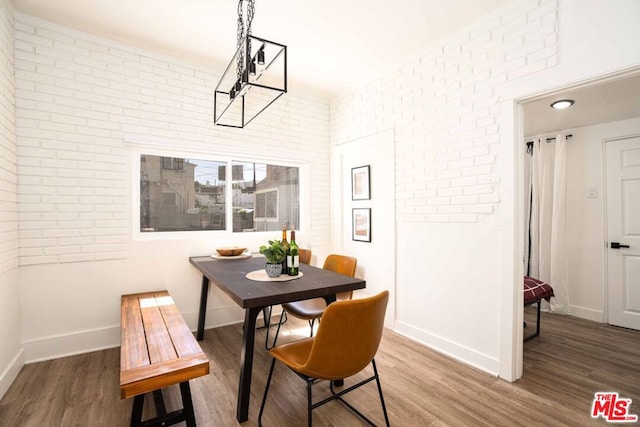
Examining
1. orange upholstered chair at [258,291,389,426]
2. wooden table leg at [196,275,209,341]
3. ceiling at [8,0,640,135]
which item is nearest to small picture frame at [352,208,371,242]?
ceiling at [8,0,640,135]

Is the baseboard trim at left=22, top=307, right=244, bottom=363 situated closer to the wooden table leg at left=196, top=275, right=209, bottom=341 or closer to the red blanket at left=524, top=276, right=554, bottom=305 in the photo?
the wooden table leg at left=196, top=275, right=209, bottom=341

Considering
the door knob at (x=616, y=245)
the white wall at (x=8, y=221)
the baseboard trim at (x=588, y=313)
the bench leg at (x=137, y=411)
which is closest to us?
the bench leg at (x=137, y=411)

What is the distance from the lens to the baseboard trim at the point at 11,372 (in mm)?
2097

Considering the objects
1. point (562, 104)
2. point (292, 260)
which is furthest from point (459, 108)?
point (292, 260)

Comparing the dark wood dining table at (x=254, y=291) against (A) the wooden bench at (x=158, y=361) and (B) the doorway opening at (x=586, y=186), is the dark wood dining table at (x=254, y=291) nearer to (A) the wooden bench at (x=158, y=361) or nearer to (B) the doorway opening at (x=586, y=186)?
(A) the wooden bench at (x=158, y=361)

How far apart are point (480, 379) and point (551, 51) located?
8.04ft

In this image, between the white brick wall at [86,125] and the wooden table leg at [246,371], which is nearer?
the wooden table leg at [246,371]

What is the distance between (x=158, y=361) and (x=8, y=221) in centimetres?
181

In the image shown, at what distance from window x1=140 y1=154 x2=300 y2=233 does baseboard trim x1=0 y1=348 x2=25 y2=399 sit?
1343 mm

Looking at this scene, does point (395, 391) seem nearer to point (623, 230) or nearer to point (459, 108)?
point (459, 108)

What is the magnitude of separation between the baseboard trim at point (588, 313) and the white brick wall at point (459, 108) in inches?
106

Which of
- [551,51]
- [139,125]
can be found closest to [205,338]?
[139,125]

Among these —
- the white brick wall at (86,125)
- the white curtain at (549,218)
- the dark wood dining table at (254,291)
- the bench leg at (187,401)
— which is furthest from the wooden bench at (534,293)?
the white brick wall at (86,125)

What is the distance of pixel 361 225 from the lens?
3.77 meters
